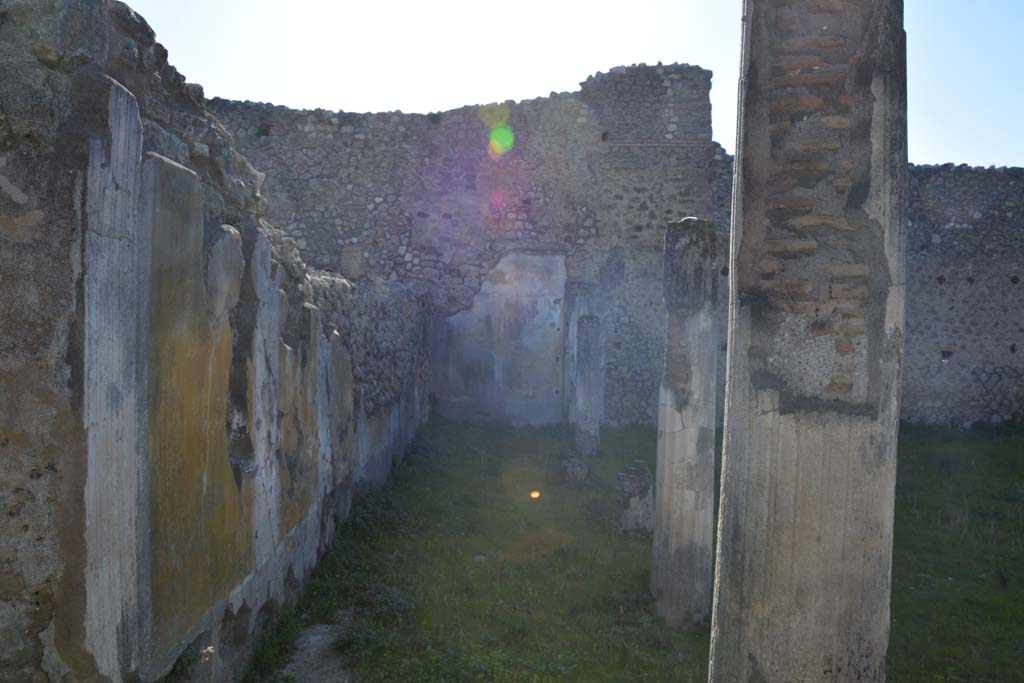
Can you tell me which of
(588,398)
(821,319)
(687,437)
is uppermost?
(821,319)

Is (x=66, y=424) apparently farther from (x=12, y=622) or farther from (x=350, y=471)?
(x=350, y=471)

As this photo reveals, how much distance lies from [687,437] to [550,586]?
4.83 feet

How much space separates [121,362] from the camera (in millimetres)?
2363

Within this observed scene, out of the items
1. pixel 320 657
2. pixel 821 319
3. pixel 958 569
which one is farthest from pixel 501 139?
pixel 821 319

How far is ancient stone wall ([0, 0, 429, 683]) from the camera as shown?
6.97 feet

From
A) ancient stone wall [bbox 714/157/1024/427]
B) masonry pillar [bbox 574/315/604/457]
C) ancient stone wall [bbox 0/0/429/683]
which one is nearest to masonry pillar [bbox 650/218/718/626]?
ancient stone wall [bbox 0/0/429/683]

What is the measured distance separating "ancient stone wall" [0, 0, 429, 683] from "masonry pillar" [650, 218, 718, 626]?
9.25 ft

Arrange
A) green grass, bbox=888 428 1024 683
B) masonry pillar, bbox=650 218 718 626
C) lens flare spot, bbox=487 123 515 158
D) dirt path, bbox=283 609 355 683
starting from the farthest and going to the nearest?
1. lens flare spot, bbox=487 123 515 158
2. masonry pillar, bbox=650 218 718 626
3. green grass, bbox=888 428 1024 683
4. dirt path, bbox=283 609 355 683

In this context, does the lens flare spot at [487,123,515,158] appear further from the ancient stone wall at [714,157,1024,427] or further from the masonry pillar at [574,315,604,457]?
the ancient stone wall at [714,157,1024,427]

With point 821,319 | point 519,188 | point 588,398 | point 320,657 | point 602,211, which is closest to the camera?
point 821,319

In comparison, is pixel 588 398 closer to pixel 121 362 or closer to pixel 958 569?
pixel 958 569

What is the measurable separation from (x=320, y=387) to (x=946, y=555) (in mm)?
5552

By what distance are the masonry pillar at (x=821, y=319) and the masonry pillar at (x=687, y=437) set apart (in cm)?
290

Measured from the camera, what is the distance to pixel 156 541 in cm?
265
